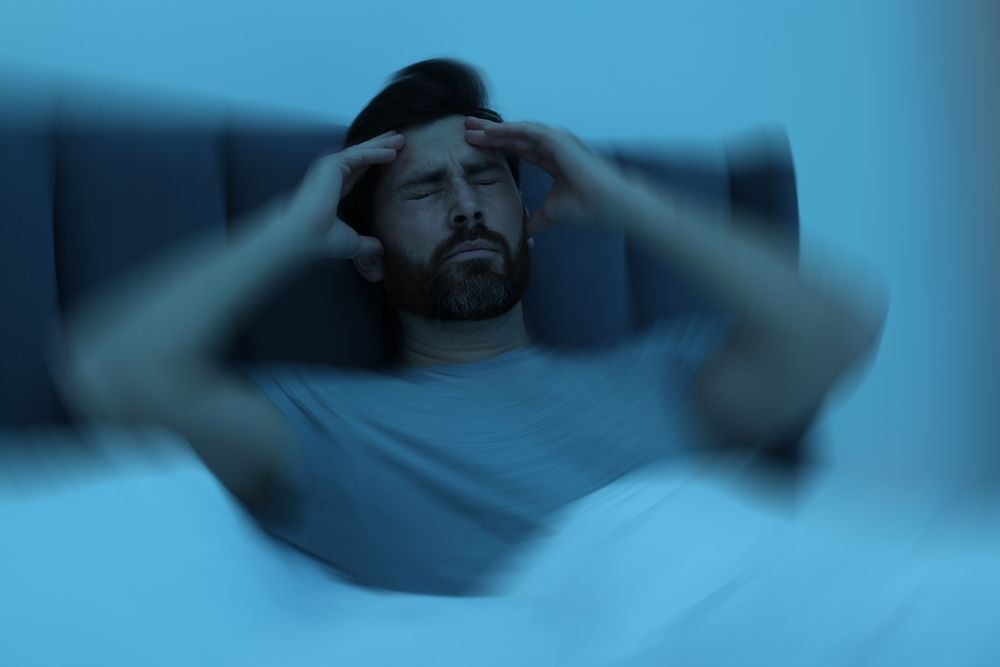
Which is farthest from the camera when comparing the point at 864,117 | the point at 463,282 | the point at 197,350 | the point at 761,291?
Result: the point at 864,117

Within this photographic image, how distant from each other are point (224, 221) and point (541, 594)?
754 millimetres

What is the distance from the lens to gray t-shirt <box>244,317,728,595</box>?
83 cm

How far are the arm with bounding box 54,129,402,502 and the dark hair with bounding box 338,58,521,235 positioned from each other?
17 cm

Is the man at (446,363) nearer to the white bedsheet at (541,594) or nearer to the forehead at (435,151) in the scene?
the forehead at (435,151)

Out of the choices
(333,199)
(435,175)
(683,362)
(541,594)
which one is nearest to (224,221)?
(333,199)

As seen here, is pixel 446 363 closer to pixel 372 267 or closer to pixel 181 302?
pixel 372 267

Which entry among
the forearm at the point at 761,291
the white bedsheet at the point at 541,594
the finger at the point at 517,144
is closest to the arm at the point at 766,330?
the forearm at the point at 761,291

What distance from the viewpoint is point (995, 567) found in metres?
0.50

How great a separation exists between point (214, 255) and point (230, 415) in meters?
0.29

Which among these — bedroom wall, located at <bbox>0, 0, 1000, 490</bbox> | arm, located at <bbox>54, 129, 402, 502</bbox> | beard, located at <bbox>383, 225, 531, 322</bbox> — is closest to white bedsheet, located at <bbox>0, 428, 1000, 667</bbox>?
arm, located at <bbox>54, 129, 402, 502</bbox>

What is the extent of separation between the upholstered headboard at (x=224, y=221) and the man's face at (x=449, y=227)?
0.36 feet

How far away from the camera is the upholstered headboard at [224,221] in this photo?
99cm

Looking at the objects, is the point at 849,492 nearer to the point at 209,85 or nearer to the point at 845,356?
the point at 845,356

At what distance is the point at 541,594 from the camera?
0.57 metres
